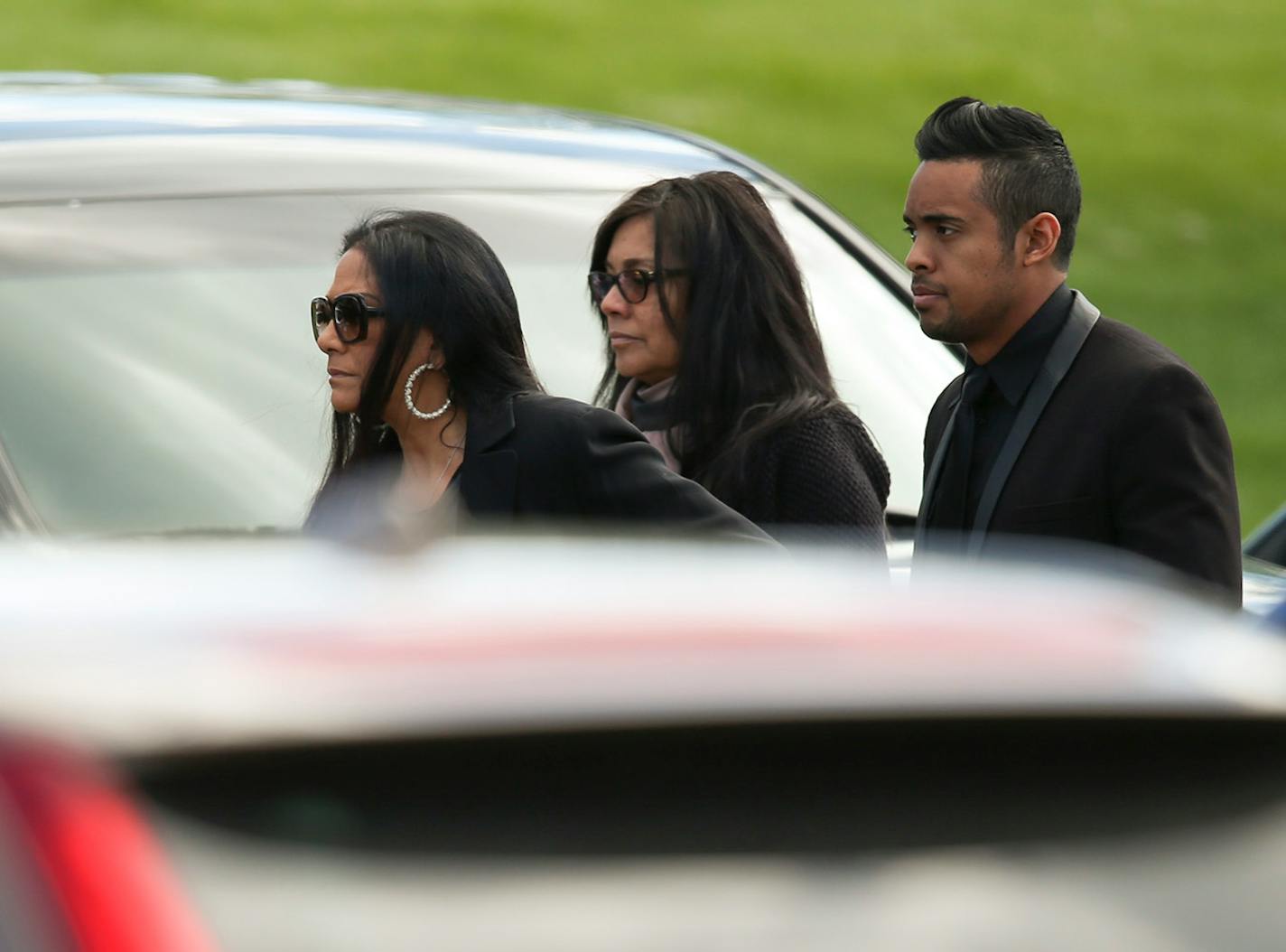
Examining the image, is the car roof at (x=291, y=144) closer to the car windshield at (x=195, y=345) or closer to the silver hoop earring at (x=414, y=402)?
the car windshield at (x=195, y=345)

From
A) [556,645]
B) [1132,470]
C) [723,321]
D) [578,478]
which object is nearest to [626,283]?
[723,321]

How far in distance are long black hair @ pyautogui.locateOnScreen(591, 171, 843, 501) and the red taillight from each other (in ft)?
9.00

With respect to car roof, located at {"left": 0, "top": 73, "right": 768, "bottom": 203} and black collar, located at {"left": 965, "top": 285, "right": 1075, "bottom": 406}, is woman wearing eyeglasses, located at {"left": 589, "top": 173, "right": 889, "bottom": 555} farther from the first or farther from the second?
black collar, located at {"left": 965, "top": 285, "right": 1075, "bottom": 406}

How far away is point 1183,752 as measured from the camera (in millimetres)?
1437

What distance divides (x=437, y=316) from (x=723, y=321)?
64 centimetres

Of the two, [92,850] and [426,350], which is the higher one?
[426,350]

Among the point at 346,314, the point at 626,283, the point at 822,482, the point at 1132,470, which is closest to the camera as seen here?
the point at 1132,470

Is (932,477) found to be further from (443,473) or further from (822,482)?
(443,473)

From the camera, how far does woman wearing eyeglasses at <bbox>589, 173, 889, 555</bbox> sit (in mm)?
3828

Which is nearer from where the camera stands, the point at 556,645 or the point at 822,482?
the point at 556,645

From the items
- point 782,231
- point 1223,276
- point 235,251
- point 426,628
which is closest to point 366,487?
point 235,251

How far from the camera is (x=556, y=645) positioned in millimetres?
1298

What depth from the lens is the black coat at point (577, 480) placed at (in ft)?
11.3

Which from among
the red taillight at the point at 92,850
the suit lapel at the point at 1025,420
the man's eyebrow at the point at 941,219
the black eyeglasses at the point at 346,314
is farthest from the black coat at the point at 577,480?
the red taillight at the point at 92,850
